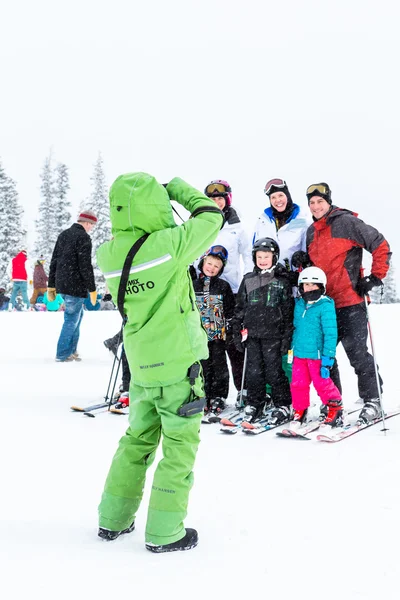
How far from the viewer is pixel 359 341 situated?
18.8ft

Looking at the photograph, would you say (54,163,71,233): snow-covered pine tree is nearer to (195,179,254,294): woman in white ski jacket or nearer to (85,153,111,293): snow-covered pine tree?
(85,153,111,293): snow-covered pine tree

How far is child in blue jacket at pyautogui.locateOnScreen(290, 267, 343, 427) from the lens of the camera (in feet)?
17.8

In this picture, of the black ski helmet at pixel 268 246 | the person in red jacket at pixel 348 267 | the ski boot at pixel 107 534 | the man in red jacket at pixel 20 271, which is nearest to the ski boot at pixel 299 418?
the person in red jacket at pixel 348 267

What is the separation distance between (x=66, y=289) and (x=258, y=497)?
621cm

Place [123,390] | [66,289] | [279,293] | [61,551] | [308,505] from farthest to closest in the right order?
[66,289], [123,390], [279,293], [308,505], [61,551]

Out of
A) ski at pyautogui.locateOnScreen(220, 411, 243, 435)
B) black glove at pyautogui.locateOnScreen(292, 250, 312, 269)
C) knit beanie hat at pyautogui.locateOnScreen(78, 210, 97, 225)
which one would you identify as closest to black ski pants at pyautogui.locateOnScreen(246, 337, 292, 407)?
ski at pyautogui.locateOnScreen(220, 411, 243, 435)

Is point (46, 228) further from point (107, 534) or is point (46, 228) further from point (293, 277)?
point (107, 534)

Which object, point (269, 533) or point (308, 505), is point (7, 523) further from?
point (308, 505)

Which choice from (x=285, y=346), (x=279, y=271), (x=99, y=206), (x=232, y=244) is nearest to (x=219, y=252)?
(x=232, y=244)

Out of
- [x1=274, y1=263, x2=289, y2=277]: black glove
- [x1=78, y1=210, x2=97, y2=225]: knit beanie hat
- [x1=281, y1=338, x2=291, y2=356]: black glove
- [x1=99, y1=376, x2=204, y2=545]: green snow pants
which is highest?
[x1=78, y1=210, x2=97, y2=225]: knit beanie hat

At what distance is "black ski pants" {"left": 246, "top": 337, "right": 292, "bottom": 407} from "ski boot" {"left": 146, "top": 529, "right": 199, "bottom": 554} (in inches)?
114

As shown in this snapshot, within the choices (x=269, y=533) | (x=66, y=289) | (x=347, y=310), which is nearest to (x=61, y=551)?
(x=269, y=533)

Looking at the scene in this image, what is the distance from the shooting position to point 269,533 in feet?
10.3

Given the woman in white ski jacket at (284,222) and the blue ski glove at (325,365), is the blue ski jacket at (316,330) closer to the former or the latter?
the blue ski glove at (325,365)
